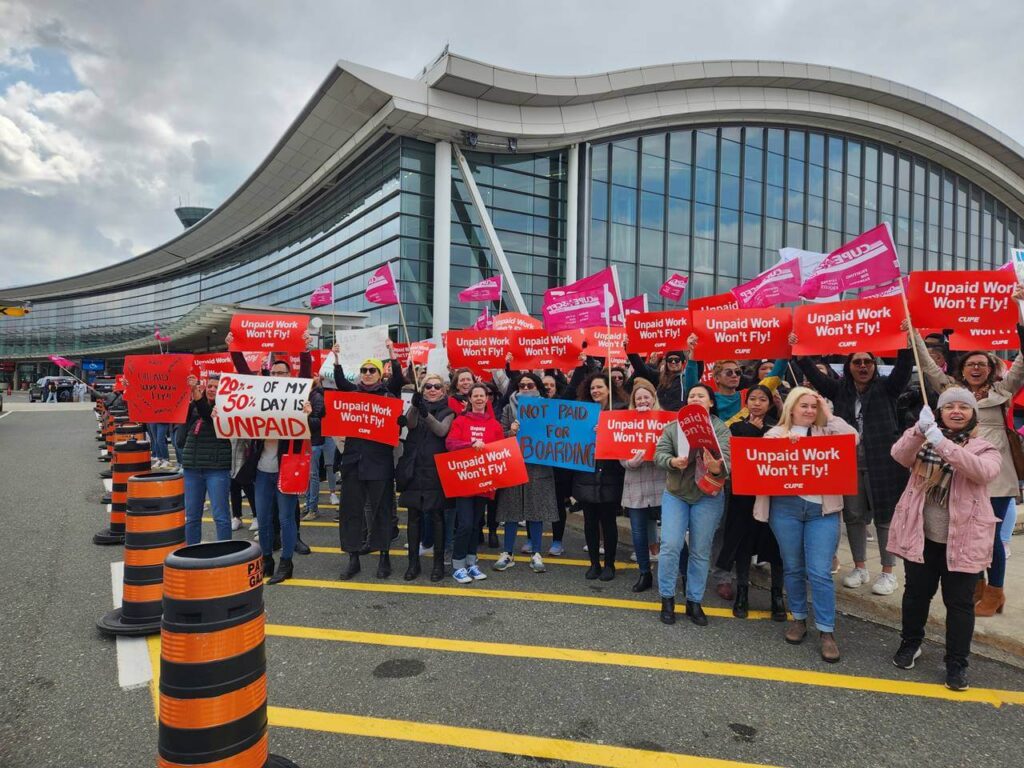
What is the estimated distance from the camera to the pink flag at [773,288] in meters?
7.95

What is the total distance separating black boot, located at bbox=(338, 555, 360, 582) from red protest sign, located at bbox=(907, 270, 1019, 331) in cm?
536

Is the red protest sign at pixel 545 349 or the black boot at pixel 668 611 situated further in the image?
the red protest sign at pixel 545 349

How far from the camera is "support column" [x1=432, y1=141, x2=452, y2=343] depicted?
83.4 feet

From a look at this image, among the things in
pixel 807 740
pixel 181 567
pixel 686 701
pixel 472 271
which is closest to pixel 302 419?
pixel 181 567

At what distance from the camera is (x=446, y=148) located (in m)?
26.0

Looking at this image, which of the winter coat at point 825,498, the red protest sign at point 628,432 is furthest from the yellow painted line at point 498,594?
A: the red protest sign at point 628,432

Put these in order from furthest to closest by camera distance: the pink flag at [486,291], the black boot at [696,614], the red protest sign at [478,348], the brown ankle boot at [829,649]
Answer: the pink flag at [486,291], the red protest sign at [478,348], the black boot at [696,614], the brown ankle boot at [829,649]

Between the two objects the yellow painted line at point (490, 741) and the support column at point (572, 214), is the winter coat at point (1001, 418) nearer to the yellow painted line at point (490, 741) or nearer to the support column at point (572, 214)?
the yellow painted line at point (490, 741)

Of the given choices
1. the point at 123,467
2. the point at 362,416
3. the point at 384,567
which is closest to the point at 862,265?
the point at 362,416

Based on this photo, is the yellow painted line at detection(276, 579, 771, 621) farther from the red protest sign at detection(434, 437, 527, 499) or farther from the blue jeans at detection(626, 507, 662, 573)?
the red protest sign at detection(434, 437, 527, 499)

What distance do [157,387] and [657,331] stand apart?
5908 millimetres

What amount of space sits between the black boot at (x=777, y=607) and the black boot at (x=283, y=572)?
14.1 feet

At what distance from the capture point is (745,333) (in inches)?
205

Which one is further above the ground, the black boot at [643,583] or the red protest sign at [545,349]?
the red protest sign at [545,349]
